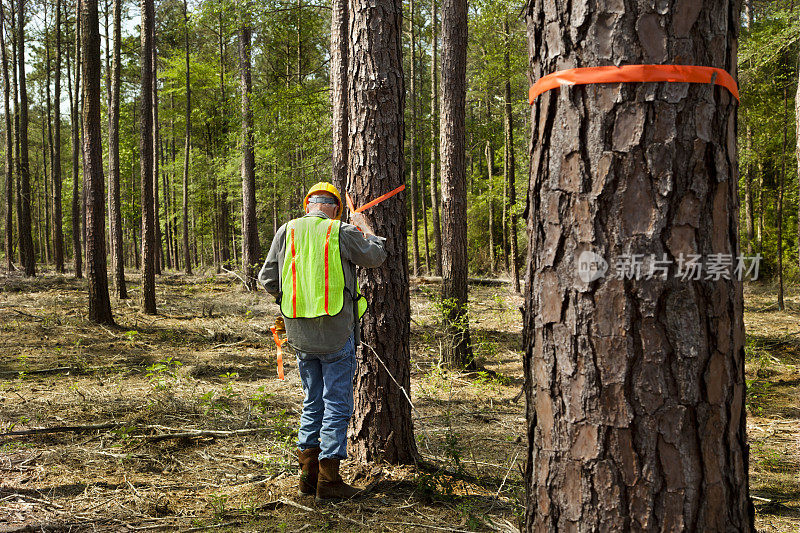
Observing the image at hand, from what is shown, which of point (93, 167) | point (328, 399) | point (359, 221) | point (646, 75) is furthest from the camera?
point (93, 167)

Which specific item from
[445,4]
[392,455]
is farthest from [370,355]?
[445,4]

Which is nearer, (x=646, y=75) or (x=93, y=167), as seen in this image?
(x=646, y=75)

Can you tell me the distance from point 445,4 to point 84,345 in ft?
25.4

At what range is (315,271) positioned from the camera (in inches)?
155

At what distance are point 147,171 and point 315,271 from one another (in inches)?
390

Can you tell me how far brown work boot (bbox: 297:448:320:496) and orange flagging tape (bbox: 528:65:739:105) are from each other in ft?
10.8

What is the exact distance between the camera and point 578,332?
165 centimetres

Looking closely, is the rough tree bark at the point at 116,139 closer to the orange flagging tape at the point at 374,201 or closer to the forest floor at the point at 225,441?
the forest floor at the point at 225,441

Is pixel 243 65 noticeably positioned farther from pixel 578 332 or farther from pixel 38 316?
pixel 578 332

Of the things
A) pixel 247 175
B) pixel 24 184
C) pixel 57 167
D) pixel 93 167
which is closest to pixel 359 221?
pixel 93 167

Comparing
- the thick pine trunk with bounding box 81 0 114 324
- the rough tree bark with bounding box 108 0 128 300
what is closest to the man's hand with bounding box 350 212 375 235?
the thick pine trunk with bounding box 81 0 114 324

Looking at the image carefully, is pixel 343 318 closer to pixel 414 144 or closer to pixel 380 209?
pixel 380 209

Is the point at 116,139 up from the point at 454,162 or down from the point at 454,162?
up

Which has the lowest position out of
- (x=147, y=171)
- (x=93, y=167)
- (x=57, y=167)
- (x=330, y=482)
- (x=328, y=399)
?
(x=330, y=482)
